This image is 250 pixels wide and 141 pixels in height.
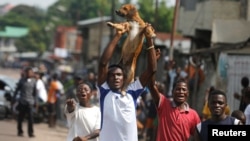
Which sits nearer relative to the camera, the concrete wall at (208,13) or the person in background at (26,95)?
the person in background at (26,95)

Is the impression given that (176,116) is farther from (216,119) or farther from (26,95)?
(26,95)

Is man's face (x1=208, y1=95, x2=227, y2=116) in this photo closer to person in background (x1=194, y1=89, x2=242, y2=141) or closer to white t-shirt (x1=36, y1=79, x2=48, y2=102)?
person in background (x1=194, y1=89, x2=242, y2=141)

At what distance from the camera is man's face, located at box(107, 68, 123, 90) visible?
6.26 metres

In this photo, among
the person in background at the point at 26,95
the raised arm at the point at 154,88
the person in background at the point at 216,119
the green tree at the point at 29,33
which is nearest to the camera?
the person in background at the point at 216,119

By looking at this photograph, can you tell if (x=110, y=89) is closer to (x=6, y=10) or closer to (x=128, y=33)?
(x=128, y=33)

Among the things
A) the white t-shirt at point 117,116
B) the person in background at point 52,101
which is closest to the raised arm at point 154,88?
the white t-shirt at point 117,116

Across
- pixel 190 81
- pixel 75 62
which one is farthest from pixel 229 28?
pixel 75 62

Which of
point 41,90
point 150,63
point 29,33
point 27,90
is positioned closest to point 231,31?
point 27,90

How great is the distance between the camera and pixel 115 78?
6.26 meters

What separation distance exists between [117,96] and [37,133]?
36.4 ft

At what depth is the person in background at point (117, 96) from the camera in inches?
243

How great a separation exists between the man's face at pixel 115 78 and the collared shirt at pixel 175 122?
2.31ft

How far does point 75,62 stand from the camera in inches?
2847

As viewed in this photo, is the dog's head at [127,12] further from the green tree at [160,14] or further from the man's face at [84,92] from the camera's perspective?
the green tree at [160,14]
